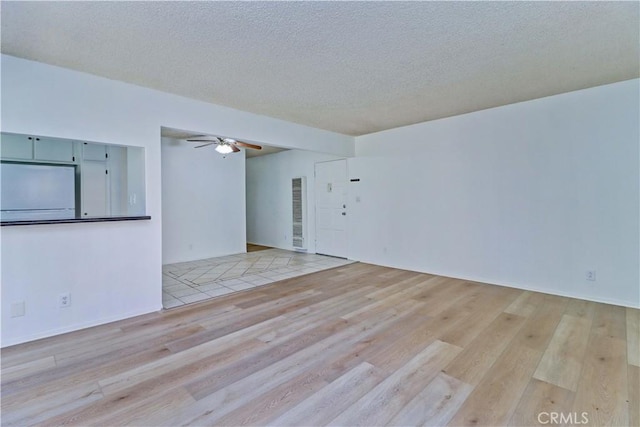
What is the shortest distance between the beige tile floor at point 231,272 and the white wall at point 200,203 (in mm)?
342

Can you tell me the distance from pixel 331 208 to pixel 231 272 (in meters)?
2.52

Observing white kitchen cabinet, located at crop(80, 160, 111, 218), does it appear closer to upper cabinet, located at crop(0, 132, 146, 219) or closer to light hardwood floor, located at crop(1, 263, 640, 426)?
upper cabinet, located at crop(0, 132, 146, 219)

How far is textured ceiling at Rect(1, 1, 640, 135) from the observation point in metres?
1.98

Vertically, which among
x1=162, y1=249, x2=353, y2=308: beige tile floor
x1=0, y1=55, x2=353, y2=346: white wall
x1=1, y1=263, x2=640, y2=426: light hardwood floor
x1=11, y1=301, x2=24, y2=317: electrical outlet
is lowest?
x1=1, y1=263, x2=640, y2=426: light hardwood floor

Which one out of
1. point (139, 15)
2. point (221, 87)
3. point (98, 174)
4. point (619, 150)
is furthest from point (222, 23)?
point (619, 150)

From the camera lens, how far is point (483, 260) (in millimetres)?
4340

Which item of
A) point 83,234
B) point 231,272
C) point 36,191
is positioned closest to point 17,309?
point 83,234

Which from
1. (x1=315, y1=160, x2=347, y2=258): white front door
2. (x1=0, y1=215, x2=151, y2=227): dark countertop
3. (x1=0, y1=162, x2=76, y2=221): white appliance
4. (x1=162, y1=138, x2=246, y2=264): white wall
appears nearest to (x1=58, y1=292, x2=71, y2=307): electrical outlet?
(x1=0, y1=215, x2=151, y2=227): dark countertop

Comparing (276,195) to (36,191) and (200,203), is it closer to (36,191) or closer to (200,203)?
(200,203)

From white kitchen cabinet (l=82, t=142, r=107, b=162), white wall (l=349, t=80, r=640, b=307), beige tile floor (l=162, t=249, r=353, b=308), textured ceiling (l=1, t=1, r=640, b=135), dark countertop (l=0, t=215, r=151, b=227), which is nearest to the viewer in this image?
textured ceiling (l=1, t=1, r=640, b=135)

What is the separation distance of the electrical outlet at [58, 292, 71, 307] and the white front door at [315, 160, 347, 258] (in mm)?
4486

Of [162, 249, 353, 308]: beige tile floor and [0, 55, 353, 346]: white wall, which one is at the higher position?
[0, 55, 353, 346]: white wall

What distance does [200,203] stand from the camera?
21.0ft

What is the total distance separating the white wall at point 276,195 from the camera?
6930 mm
